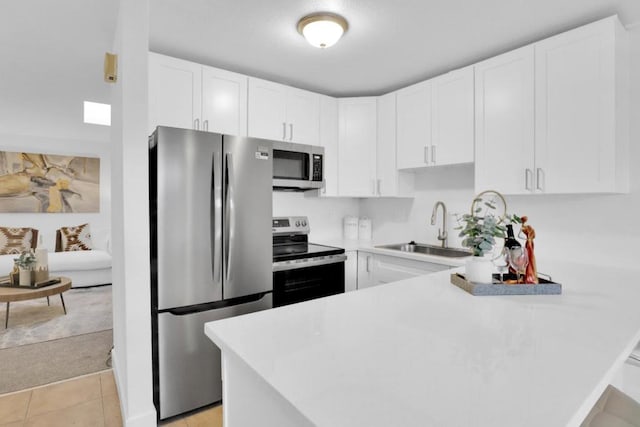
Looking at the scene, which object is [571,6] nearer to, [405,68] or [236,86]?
[405,68]

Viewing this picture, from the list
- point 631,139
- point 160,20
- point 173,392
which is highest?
point 160,20

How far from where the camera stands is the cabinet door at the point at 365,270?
302cm

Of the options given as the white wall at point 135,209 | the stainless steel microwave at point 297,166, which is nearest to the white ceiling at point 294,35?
the white wall at point 135,209

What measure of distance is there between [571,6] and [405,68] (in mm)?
1122

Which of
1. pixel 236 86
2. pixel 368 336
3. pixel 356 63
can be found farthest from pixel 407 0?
pixel 368 336

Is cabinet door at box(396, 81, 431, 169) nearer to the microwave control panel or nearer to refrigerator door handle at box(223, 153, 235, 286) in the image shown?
the microwave control panel

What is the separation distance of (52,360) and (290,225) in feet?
7.29

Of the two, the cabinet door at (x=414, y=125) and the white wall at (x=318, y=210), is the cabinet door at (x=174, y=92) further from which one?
the cabinet door at (x=414, y=125)

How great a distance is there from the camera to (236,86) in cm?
267

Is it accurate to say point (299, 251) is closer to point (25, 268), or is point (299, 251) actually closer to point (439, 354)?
point (439, 354)

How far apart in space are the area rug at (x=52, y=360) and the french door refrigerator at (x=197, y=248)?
1.15 meters

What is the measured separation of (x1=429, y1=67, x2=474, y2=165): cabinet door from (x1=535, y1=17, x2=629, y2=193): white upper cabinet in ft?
1.51

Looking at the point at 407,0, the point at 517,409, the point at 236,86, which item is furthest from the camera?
the point at 236,86

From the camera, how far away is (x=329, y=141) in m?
3.22
